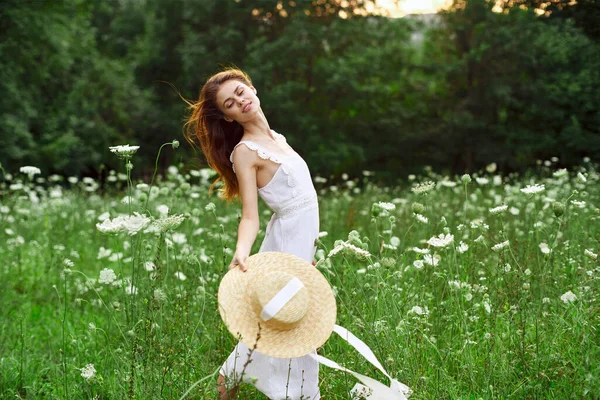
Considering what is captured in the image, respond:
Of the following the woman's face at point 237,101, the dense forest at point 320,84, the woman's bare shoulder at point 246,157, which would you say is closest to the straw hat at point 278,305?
the woman's bare shoulder at point 246,157

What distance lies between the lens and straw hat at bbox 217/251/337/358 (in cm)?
222

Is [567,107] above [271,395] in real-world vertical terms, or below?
below

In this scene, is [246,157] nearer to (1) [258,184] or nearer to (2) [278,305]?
(1) [258,184]

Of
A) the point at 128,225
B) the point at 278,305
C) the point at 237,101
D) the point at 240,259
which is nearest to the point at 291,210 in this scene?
the point at 240,259

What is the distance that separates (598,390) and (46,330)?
11.1 feet

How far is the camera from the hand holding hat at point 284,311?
7.29 ft

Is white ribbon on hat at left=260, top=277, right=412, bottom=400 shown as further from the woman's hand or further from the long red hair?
the long red hair

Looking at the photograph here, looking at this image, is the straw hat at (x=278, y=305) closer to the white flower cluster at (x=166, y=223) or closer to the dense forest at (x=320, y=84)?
the white flower cluster at (x=166, y=223)

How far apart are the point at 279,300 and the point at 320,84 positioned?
18.6 m

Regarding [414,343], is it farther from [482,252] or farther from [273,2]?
[273,2]

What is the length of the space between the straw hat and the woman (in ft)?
0.48

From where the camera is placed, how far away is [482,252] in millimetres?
4117

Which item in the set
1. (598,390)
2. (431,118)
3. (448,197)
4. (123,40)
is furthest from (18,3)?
(598,390)

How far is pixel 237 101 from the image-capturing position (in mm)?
2865
